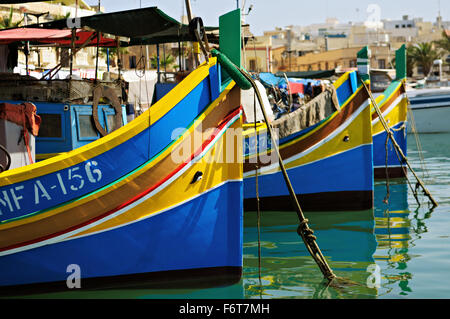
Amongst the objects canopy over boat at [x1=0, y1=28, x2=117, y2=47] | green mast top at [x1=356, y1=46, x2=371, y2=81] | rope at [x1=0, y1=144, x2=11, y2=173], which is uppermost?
canopy over boat at [x1=0, y1=28, x2=117, y2=47]

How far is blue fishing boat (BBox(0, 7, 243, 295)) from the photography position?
5734 mm

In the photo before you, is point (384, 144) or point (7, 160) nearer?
point (7, 160)

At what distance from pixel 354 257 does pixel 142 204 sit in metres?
3.41

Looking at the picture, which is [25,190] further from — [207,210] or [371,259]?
[371,259]

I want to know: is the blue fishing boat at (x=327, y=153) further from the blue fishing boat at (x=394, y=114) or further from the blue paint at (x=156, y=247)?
the blue paint at (x=156, y=247)

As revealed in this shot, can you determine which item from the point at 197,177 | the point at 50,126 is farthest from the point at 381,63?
the point at 197,177

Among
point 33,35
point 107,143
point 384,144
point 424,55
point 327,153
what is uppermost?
point 424,55

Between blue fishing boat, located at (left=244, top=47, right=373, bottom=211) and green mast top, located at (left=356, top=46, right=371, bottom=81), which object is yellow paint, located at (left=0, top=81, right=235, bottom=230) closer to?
blue fishing boat, located at (left=244, top=47, right=373, bottom=211)

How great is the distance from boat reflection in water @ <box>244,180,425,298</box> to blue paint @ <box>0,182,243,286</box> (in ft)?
2.39

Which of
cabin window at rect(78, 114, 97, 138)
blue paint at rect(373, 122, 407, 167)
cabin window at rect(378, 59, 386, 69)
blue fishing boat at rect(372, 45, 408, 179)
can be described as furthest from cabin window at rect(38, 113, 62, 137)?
cabin window at rect(378, 59, 386, 69)

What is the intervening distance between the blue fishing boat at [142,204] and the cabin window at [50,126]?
115 inches

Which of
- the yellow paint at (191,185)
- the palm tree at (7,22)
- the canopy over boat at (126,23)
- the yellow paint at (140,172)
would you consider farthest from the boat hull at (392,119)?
the palm tree at (7,22)

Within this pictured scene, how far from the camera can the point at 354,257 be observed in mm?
8016

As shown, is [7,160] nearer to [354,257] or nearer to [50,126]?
[50,126]
